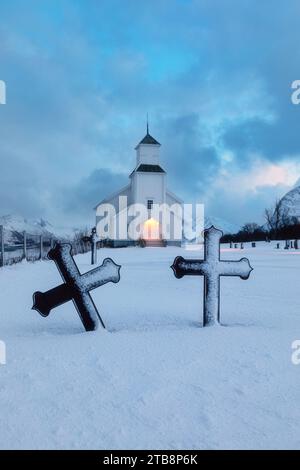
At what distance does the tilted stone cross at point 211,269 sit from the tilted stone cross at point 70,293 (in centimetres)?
98

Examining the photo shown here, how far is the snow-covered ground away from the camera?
76.5 inches

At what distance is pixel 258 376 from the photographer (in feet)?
8.87

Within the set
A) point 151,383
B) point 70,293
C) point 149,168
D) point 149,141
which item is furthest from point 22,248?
point 149,141

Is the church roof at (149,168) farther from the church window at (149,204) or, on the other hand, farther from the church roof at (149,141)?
the church window at (149,204)

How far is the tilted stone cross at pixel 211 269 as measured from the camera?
4.20 metres

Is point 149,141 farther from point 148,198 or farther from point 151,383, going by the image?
point 151,383

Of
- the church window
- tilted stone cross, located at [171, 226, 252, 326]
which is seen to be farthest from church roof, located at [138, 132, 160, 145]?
tilted stone cross, located at [171, 226, 252, 326]

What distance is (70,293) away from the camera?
401cm

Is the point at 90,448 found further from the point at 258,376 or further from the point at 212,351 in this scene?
the point at 212,351

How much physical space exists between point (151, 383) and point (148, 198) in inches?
1451

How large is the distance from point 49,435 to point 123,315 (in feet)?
9.47

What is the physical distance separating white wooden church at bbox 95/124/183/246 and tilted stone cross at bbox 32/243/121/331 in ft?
111
